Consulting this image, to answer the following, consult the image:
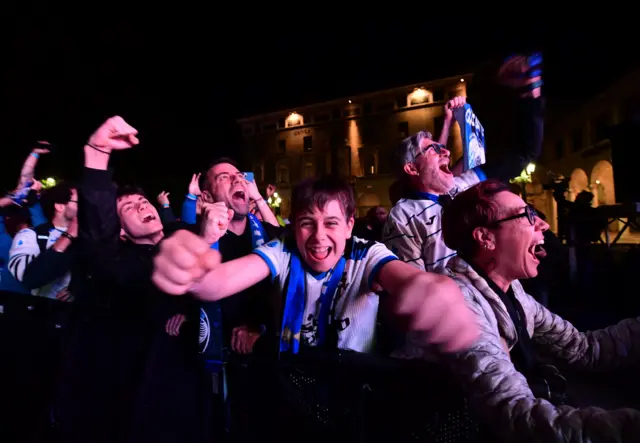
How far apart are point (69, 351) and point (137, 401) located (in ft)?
2.22

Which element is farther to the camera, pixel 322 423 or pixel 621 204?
pixel 621 204

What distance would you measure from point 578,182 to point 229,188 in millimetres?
28104

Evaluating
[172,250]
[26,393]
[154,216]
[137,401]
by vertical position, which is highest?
[154,216]

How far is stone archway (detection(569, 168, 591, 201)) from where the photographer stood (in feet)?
81.8

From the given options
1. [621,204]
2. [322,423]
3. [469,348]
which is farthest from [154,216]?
[621,204]

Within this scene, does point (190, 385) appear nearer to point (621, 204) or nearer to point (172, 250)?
point (172, 250)

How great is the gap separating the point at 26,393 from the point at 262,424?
3.05 meters

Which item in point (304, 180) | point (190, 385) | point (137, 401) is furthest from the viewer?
point (137, 401)

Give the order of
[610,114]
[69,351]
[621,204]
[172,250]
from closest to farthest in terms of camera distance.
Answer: [172,250]
[69,351]
[621,204]
[610,114]

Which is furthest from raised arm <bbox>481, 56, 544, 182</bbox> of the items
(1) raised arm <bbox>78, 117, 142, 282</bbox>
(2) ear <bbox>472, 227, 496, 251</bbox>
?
(1) raised arm <bbox>78, 117, 142, 282</bbox>

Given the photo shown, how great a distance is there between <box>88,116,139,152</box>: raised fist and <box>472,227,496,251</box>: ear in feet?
6.18

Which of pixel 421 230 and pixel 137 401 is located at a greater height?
pixel 421 230

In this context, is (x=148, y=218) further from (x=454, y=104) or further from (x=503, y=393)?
(x=503, y=393)

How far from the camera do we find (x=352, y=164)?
36.2m
